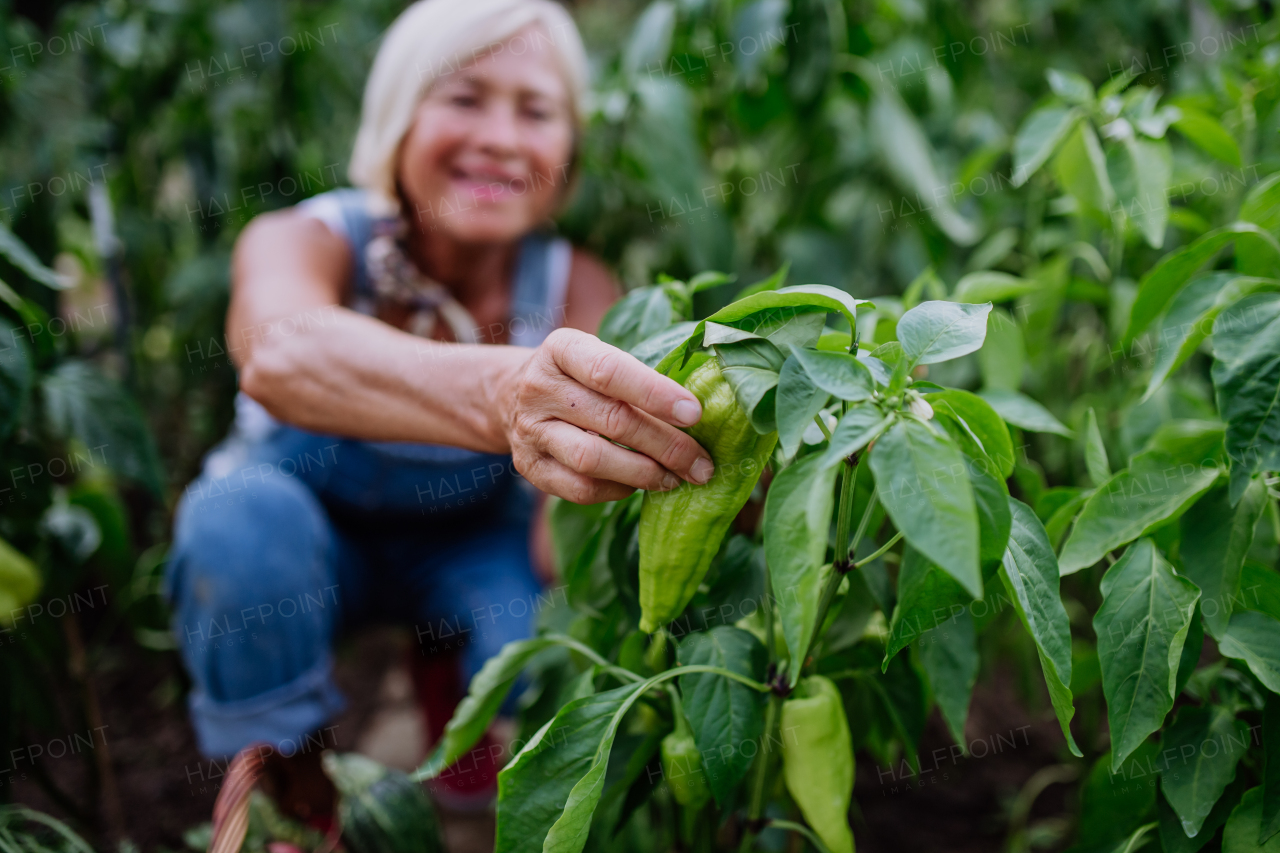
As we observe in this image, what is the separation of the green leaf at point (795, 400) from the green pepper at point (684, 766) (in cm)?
22

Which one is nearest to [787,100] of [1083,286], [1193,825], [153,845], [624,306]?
[1083,286]

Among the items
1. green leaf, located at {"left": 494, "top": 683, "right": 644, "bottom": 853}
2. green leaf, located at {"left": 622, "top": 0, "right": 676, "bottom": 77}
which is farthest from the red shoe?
green leaf, located at {"left": 622, "top": 0, "right": 676, "bottom": 77}

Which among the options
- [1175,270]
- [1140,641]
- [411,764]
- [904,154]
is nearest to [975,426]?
[1140,641]

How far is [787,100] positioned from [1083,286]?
0.49 meters

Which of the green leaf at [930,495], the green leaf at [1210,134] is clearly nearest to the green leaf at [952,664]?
the green leaf at [930,495]

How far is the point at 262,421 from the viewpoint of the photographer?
125 cm

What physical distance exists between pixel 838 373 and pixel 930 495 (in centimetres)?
8

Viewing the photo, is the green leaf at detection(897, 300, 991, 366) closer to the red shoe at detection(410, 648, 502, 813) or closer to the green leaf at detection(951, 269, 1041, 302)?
the green leaf at detection(951, 269, 1041, 302)

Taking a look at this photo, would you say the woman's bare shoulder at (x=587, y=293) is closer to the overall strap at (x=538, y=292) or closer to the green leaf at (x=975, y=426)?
the overall strap at (x=538, y=292)

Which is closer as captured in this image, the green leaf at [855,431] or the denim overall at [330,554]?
the green leaf at [855,431]

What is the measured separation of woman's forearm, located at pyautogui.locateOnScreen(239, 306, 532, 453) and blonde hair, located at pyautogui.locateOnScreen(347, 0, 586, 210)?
439 millimetres

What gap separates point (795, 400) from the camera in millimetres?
437

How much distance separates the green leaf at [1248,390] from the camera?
0.49 metres

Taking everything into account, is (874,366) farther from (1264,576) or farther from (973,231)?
(973,231)
